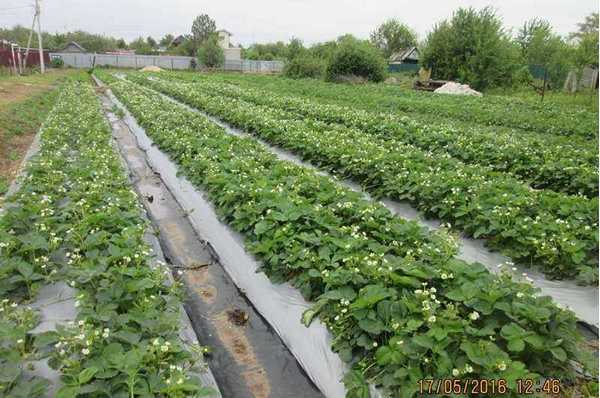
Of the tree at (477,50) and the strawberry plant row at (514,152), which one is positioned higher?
the tree at (477,50)

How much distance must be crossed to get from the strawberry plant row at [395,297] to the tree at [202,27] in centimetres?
7304

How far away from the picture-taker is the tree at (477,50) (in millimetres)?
29125

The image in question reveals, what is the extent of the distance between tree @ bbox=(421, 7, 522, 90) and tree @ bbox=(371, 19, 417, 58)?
41129 mm

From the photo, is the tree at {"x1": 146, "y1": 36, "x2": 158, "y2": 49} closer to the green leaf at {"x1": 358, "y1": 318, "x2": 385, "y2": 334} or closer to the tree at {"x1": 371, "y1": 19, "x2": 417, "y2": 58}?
the tree at {"x1": 371, "y1": 19, "x2": 417, "y2": 58}

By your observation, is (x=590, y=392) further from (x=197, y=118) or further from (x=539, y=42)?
(x=539, y=42)

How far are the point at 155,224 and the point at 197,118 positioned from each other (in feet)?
17.3

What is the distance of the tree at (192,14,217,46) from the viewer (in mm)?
71188

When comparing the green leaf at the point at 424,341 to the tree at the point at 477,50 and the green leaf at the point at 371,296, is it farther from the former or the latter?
the tree at the point at 477,50

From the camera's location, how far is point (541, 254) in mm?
3730

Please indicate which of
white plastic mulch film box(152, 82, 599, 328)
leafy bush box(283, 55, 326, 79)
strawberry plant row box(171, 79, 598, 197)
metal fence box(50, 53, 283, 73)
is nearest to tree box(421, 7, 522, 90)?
leafy bush box(283, 55, 326, 79)

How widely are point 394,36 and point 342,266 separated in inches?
2930

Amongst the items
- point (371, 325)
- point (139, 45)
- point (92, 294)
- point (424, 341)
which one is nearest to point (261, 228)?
point (92, 294)

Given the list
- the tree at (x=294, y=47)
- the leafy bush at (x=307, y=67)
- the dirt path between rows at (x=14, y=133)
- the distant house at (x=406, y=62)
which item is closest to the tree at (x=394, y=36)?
the distant house at (x=406, y=62)

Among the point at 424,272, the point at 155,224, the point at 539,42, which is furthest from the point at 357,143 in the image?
the point at 539,42
